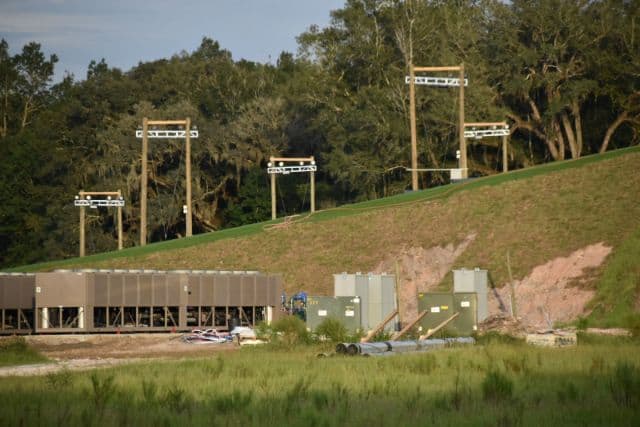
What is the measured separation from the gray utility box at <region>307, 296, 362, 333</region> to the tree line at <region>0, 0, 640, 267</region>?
39615mm

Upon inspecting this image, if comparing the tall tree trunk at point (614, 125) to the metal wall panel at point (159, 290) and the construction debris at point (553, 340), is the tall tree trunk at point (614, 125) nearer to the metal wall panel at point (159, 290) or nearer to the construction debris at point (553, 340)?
the metal wall panel at point (159, 290)

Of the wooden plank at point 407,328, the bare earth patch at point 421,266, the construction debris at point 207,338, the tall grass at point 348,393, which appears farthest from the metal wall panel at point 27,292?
the tall grass at point 348,393

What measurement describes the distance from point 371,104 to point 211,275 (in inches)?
1443

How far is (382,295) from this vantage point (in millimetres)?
55469

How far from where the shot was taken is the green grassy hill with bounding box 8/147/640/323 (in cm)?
6066

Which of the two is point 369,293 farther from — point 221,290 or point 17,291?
point 17,291

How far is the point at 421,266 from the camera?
2574 inches

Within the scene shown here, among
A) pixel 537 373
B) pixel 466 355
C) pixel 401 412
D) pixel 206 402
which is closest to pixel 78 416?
pixel 206 402

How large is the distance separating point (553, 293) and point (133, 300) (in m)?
20.3

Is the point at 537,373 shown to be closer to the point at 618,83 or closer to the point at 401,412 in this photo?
the point at 401,412

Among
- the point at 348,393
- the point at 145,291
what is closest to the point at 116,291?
the point at 145,291

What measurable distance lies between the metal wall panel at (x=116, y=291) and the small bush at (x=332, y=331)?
14.5 m

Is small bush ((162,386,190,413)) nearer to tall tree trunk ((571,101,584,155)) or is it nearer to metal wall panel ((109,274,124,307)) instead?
metal wall panel ((109,274,124,307))

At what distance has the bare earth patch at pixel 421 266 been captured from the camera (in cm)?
6278
